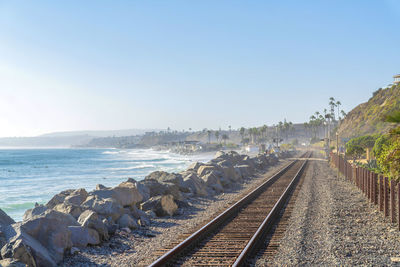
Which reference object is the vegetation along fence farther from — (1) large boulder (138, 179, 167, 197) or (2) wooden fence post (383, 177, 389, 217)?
(1) large boulder (138, 179, 167, 197)

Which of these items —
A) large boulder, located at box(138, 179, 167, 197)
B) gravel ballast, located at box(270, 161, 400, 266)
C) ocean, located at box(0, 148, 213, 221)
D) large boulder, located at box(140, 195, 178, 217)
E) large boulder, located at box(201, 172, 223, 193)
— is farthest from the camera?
ocean, located at box(0, 148, 213, 221)

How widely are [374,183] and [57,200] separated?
13.7 meters

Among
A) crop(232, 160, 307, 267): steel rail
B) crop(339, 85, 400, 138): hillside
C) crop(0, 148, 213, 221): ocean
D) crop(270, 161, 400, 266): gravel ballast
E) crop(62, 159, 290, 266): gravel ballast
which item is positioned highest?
crop(339, 85, 400, 138): hillside

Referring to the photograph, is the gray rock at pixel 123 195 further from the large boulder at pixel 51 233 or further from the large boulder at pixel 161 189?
the large boulder at pixel 51 233

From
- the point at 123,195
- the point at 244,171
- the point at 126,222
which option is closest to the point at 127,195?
the point at 123,195

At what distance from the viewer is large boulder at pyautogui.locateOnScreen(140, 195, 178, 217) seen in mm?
15094

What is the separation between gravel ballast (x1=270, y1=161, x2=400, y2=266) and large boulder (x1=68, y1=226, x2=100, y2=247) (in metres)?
4.52

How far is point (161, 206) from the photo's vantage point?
599 inches

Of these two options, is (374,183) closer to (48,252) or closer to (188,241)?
(188,241)

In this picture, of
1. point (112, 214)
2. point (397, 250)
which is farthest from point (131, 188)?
point (397, 250)

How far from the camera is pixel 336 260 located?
866 cm

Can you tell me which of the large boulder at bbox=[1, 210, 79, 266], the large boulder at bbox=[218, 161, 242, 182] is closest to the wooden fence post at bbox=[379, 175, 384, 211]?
the large boulder at bbox=[1, 210, 79, 266]

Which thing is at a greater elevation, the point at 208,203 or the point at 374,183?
the point at 374,183

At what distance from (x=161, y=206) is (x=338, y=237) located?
686 centimetres
